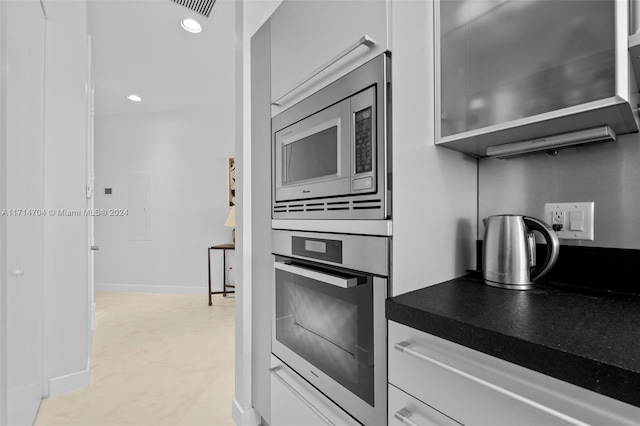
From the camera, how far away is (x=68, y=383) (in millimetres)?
2150

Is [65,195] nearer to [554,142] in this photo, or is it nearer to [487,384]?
[487,384]

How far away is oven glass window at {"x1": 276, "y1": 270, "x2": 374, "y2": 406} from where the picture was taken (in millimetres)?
1050

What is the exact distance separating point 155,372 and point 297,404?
159cm

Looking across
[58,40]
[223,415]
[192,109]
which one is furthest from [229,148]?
[223,415]

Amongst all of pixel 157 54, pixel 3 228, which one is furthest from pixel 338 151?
pixel 157 54

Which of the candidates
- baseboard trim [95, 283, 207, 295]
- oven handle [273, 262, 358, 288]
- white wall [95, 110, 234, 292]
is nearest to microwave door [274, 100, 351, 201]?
oven handle [273, 262, 358, 288]

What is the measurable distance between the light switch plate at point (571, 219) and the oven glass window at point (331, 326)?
0.71 metres

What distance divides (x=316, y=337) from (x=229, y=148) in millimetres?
3998

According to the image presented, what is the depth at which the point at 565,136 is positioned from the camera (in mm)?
1057

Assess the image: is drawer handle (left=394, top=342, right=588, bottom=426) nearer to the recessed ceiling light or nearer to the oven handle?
the oven handle

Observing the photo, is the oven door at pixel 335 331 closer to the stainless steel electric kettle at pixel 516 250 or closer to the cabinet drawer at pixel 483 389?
the cabinet drawer at pixel 483 389

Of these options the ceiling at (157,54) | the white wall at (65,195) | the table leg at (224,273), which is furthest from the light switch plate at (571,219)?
the table leg at (224,273)

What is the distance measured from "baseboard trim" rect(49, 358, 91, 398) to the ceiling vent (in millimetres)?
2477

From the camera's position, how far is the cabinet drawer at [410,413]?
800 mm
